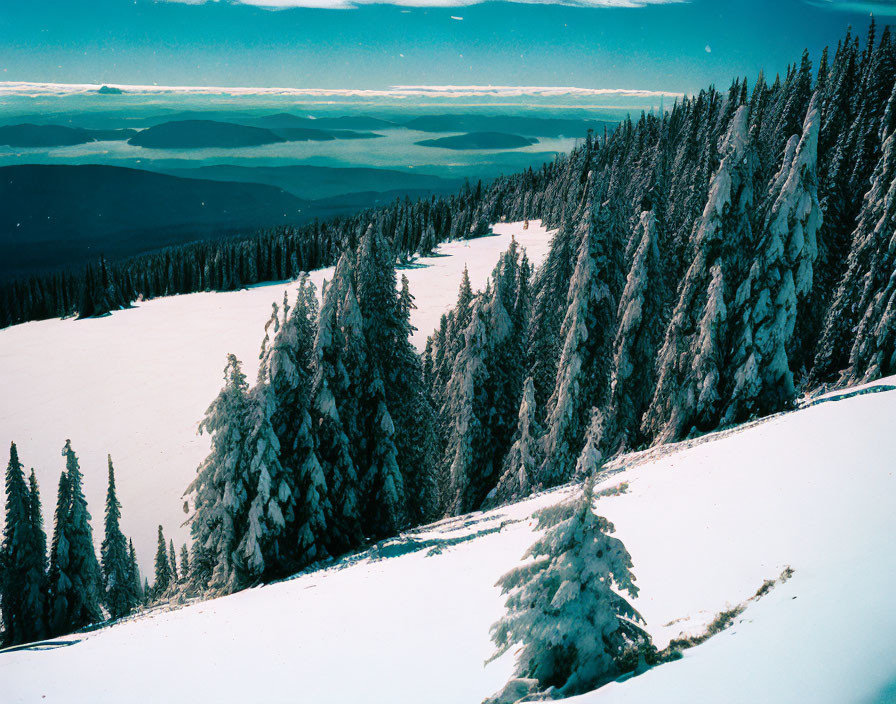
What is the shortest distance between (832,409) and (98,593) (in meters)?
41.1

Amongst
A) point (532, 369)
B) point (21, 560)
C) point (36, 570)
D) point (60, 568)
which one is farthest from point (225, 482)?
point (36, 570)

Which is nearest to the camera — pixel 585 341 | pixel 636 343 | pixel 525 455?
pixel 585 341

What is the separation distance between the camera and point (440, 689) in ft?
26.4

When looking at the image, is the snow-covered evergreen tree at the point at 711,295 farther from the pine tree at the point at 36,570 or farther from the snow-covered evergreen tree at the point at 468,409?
the pine tree at the point at 36,570

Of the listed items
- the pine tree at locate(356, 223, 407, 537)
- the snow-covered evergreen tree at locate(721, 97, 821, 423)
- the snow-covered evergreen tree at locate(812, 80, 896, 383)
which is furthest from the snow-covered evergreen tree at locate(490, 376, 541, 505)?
the snow-covered evergreen tree at locate(812, 80, 896, 383)

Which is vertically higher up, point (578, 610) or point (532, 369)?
point (578, 610)

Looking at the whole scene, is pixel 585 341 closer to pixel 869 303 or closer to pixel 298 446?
pixel 298 446

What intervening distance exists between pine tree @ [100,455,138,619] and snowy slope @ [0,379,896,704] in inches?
827

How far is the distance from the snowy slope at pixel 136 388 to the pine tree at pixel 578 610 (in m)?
35.3

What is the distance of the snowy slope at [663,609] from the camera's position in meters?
5.47

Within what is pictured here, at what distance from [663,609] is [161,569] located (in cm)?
3664

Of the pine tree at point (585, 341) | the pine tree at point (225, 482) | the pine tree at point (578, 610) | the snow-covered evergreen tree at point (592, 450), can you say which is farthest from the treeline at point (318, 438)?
the pine tree at point (578, 610)

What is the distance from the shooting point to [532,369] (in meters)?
29.0

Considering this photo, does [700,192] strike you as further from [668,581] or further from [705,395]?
[668,581]
